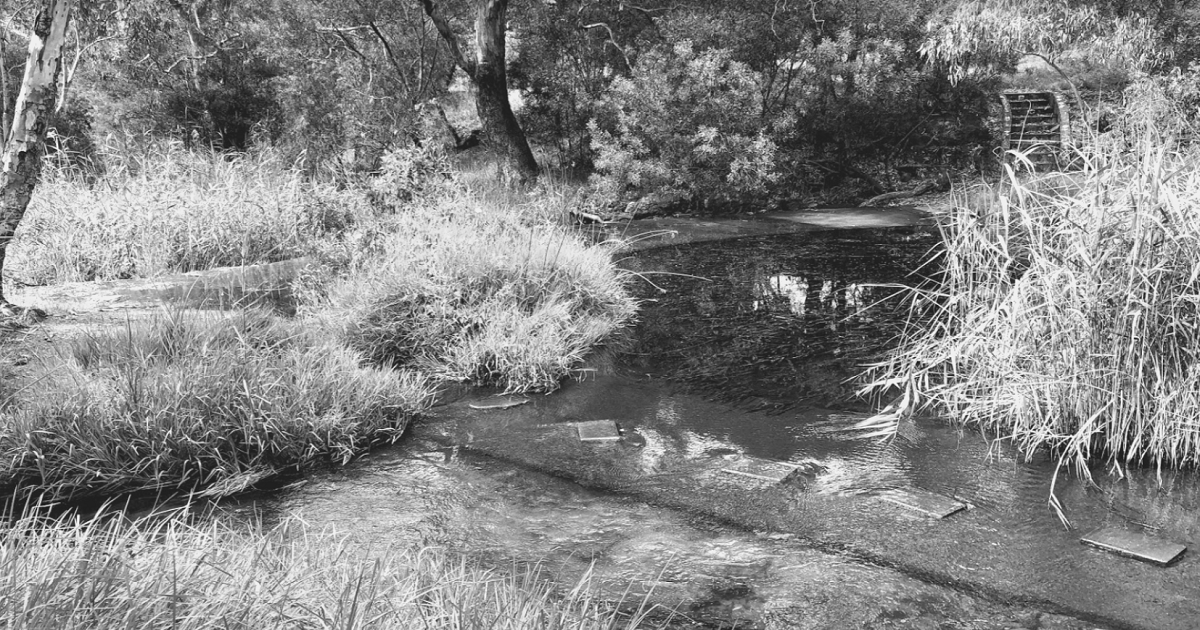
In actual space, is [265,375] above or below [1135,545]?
above

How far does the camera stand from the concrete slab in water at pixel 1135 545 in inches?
135

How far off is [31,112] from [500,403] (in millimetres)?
3318

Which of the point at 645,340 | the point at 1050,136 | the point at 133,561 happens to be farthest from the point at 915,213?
the point at 133,561

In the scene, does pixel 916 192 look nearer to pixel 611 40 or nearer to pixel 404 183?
pixel 611 40

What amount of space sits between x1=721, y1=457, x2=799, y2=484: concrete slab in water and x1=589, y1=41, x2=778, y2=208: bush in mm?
9432

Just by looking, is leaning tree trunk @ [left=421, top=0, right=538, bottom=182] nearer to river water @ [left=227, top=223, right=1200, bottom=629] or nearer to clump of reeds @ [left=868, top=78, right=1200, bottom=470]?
river water @ [left=227, top=223, right=1200, bottom=629]

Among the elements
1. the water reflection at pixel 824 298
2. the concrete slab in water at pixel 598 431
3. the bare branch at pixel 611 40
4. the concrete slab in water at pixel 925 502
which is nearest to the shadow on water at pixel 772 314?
the water reflection at pixel 824 298

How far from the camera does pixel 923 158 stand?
17797 millimetres

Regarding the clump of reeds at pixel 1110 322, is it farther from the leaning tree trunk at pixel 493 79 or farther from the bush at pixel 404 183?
the leaning tree trunk at pixel 493 79

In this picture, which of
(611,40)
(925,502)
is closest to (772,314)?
(925,502)

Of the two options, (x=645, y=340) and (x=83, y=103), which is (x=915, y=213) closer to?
(x=645, y=340)

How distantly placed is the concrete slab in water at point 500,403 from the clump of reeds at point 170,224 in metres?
3.11

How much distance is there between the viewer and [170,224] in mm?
8273

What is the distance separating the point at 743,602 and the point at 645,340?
12.7 feet
